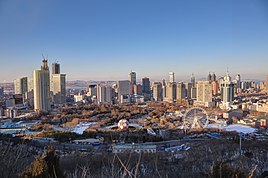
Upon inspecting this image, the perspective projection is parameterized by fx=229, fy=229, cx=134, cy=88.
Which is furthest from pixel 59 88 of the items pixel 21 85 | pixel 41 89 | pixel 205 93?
pixel 205 93

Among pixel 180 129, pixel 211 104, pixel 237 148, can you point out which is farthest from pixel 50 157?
pixel 211 104

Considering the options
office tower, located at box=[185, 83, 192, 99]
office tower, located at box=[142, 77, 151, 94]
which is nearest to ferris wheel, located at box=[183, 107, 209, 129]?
office tower, located at box=[185, 83, 192, 99]

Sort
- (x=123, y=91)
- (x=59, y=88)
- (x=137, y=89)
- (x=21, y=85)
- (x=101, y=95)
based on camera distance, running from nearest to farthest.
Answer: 1. (x=21, y=85)
2. (x=59, y=88)
3. (x=101, y=95)
4. (x=123, y=91)
5. (x=137, y=89)

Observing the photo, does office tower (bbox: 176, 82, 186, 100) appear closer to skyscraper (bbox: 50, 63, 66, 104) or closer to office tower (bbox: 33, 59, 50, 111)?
skyscraper (bbox: 50, 63, 66, 104)

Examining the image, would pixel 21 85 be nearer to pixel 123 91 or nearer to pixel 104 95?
pixel 104 95

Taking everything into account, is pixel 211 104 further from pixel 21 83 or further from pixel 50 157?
pixel 50 157

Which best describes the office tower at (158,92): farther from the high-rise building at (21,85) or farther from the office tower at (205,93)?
the high-rise building at (21,85)
